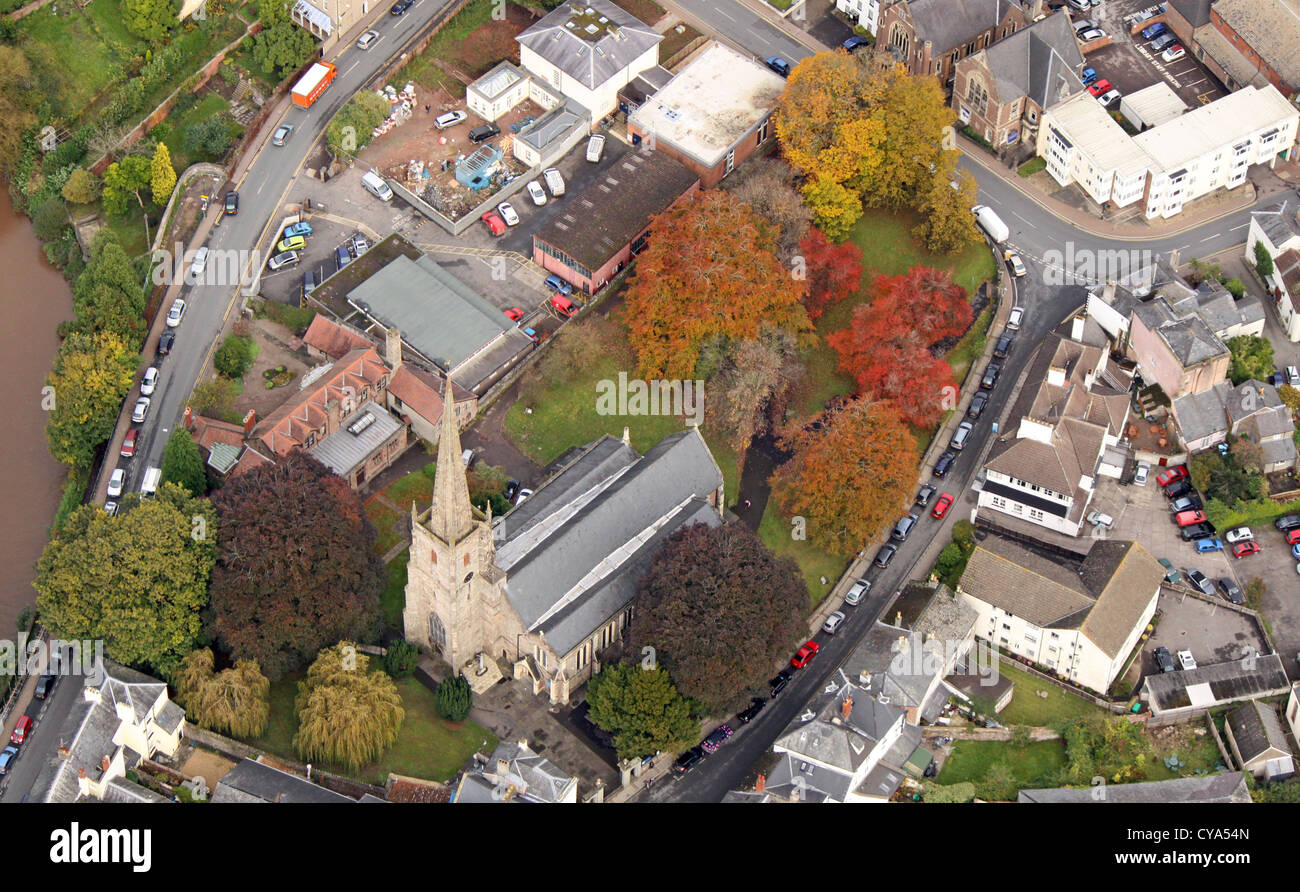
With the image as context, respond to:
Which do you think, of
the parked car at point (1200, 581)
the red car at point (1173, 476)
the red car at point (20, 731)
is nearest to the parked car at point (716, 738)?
the parked car at point (1200, 581)

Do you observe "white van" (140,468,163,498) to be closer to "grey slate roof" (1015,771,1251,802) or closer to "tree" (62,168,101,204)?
"tree" (62,168,101,204)

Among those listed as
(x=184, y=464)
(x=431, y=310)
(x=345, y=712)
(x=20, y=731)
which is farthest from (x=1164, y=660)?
(x=20, y=731)

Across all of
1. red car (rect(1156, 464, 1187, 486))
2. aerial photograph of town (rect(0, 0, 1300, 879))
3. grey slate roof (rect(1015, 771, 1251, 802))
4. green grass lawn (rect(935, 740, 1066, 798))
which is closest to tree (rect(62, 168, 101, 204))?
aerial photograph of town (rect(0, 0, 1300, 879))

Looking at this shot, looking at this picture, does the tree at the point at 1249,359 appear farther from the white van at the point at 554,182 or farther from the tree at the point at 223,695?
the tree at the point at 223,695

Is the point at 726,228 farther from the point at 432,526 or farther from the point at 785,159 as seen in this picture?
the point at 432,526

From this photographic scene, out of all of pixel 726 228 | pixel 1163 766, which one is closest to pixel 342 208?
pixel 726 228

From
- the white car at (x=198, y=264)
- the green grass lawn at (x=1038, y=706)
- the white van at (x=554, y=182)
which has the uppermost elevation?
the white van at (x=554, y=182)

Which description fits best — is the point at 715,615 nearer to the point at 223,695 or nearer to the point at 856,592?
the point at 856,592
